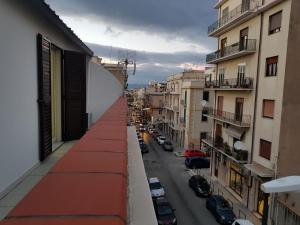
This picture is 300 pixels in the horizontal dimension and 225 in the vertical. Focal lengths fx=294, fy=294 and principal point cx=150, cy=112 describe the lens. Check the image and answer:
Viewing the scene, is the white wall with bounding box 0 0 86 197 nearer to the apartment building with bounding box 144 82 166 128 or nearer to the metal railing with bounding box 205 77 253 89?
the metal railing with bounding box 205 77 253 89

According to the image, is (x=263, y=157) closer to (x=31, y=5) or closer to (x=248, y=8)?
(x=248, y=8)

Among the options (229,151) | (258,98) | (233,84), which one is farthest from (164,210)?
(233,84)

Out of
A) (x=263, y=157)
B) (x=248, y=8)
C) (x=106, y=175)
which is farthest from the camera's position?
(x=248, y=8)

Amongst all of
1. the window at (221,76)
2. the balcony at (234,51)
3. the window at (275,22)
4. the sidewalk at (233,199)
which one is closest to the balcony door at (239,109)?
A: the window at (221,76)

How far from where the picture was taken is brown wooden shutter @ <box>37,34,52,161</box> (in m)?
3.95

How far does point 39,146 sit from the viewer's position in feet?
13.9

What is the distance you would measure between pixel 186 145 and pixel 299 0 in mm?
26226

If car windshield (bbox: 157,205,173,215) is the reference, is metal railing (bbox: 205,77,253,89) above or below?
above

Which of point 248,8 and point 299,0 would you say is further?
point 248,8

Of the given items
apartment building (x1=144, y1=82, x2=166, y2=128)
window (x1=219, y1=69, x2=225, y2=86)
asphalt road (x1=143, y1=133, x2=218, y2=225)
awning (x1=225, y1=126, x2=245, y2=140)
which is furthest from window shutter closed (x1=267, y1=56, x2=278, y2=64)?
apartment building (x1=144, y1=82, x2=166, y2=128)

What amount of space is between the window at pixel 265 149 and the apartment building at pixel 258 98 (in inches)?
1.9

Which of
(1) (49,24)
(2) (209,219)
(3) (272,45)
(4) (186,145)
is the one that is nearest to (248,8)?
(3) (272,45)

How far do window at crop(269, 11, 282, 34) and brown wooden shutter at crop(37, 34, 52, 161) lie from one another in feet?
49.3

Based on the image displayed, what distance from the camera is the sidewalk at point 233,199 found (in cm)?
1833
